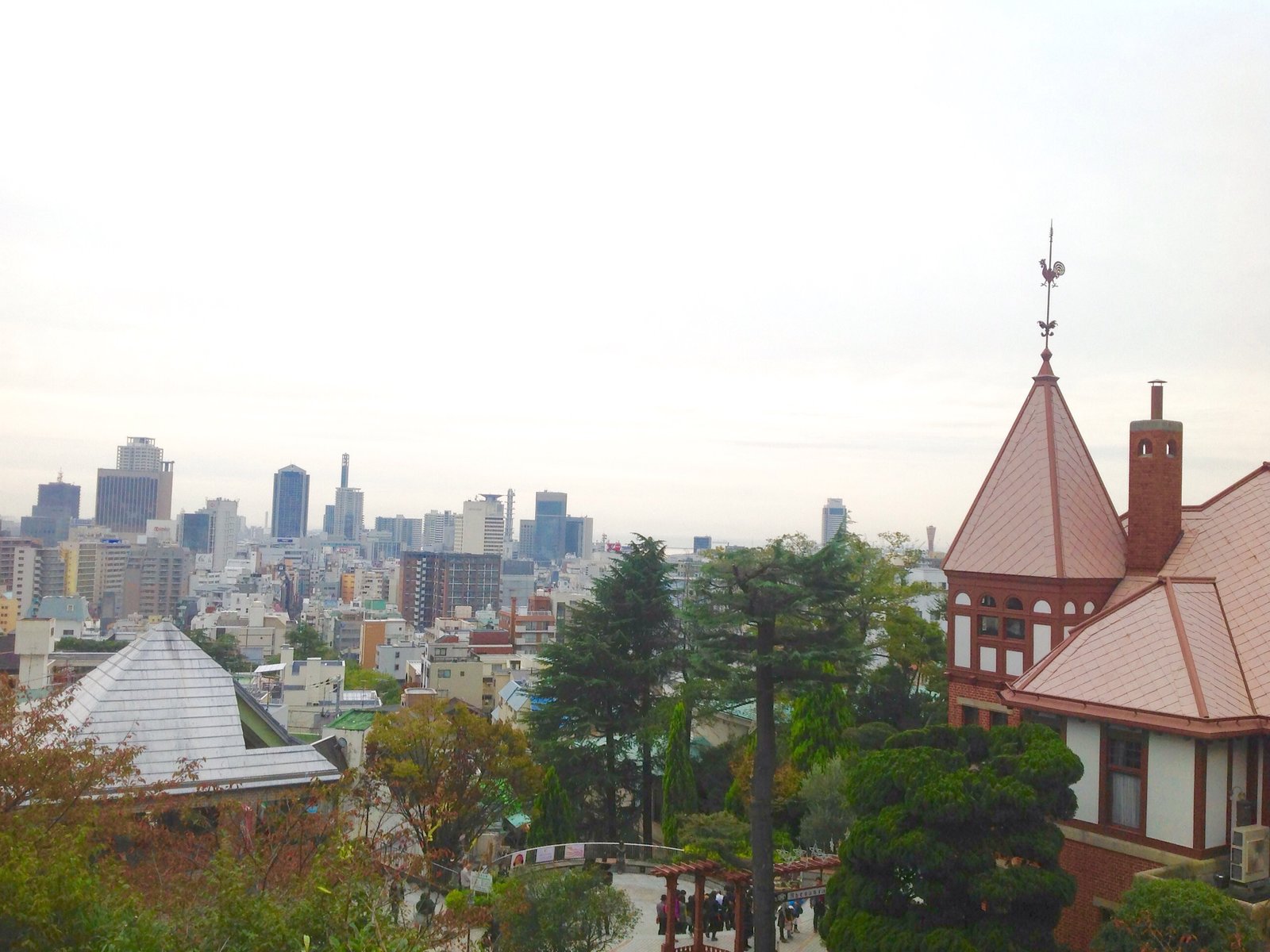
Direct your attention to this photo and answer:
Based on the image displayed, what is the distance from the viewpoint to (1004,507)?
2336cm

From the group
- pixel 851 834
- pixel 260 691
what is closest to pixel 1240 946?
pixel 851 834

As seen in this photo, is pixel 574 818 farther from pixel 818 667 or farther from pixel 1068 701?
pixel 1068 701

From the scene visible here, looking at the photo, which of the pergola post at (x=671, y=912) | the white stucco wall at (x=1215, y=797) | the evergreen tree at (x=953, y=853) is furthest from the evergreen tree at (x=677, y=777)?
the white stucco wall at (x=1215, y=797)

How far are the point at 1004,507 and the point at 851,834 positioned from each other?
10.1 m

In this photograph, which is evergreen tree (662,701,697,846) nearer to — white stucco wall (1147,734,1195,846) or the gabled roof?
the gabled roof

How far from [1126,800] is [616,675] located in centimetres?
1558

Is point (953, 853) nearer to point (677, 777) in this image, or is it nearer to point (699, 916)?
point (699, 916)

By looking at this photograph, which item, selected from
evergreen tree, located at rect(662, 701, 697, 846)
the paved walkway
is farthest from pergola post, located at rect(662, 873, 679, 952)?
evergreen tree, located at rect(662, 701, 697, 846)

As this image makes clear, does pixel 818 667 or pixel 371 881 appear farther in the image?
pixel 818 667

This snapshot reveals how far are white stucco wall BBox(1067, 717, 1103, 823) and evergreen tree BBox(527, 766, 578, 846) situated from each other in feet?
44.3

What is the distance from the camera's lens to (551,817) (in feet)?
90.1

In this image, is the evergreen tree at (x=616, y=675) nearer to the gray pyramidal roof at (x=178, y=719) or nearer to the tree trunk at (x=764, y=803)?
the gray pyramidal roof at (x=178, y=719)

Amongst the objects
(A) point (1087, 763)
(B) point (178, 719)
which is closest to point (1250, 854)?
(A) point (1087, 763)

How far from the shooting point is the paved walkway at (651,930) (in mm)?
21594
